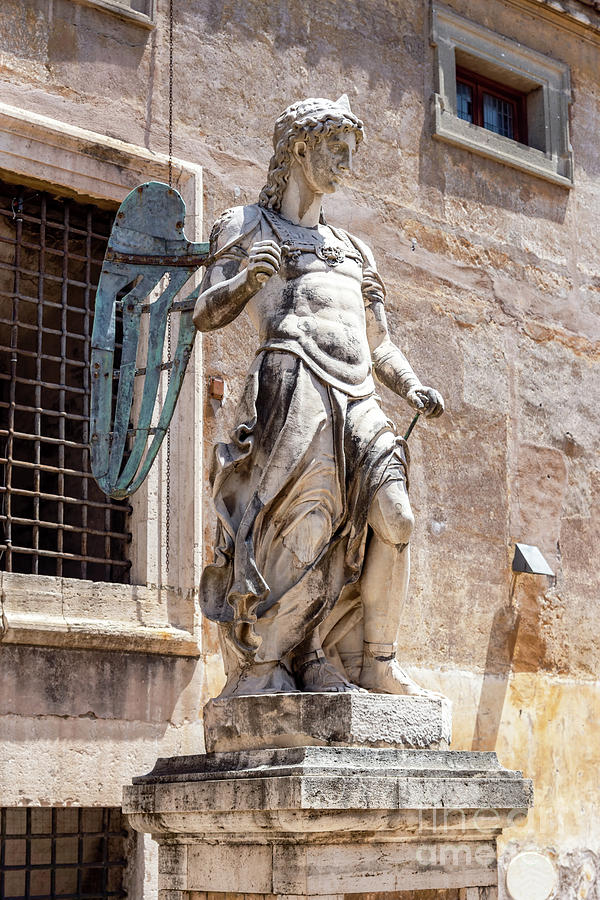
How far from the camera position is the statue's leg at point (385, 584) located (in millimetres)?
4918

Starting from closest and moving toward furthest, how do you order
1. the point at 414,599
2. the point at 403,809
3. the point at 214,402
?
the point at 403,809 → the point at 214,402 → the point at 414,599

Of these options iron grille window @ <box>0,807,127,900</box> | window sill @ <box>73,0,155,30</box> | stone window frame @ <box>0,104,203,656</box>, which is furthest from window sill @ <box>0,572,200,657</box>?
window sill @ <box>73,0,155,30</box>

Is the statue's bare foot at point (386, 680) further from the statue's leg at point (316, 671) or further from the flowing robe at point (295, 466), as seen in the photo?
the flowing robe at point (295, 466)

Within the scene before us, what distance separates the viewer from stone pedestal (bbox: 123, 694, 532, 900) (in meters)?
4.29

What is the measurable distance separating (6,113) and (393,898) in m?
4.51

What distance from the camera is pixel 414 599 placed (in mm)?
8305

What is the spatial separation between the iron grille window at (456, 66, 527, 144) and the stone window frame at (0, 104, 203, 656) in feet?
9.62

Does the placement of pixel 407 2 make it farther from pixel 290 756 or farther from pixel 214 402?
pixel 290 756

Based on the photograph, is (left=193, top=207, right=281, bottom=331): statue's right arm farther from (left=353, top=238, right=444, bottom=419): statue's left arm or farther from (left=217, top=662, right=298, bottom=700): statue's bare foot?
(left=217, top=662, right=298, bottom=700): statue's bare foot

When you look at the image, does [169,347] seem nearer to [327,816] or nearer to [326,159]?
[326,159]

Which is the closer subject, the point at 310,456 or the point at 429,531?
the point at 310,456

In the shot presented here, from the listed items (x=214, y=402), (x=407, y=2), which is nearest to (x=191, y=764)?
(x=214, y=402)

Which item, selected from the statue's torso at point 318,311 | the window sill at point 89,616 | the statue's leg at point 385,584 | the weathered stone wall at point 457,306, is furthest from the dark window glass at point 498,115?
the statue's leg at point 385,584

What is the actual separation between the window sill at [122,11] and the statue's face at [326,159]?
2.82 metres
